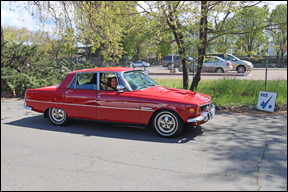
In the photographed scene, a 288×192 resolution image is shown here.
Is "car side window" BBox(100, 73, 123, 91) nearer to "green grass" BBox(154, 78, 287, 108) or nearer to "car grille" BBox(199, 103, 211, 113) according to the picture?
"car grille" BBox(199, 103, 211, 113)

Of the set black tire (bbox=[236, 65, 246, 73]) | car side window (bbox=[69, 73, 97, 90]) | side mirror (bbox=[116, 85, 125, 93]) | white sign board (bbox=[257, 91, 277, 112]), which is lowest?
white sign board (bbox=[257, 91, 277, 112])

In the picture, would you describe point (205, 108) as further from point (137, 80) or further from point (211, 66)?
point (211, 66)

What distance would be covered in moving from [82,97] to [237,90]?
729 cm

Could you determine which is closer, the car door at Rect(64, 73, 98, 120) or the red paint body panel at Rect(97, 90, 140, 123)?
the red paint body panel at Rect(97, 90, 140, 123)

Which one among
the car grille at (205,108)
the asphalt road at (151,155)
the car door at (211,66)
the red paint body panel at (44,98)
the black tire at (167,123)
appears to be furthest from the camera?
the car door at (211,66)

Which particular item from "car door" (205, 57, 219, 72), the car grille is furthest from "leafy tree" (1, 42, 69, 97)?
"car door" (205, 57, 219, 72)

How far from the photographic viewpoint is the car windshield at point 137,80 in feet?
20.6

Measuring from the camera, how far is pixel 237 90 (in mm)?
11070

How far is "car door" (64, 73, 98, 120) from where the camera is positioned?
20.9ft

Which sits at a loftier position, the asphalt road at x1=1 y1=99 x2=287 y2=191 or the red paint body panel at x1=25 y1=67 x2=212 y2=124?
the red paint body panel at x1=25 y1=67 x2=212 y2=124

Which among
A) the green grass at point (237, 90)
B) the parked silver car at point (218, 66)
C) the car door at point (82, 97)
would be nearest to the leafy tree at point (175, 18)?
the green grass at point (237, 90)

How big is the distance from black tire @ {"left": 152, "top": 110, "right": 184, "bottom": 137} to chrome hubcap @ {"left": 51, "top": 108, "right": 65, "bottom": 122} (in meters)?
2.58

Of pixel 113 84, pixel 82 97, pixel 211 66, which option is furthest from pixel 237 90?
pixel 211 66

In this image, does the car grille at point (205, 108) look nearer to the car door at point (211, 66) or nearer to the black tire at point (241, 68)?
the black tire at point (241, 68)
